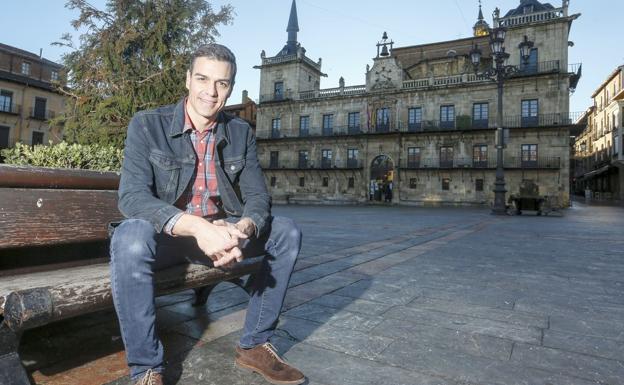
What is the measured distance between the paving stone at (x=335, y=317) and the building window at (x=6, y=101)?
34.9 metres

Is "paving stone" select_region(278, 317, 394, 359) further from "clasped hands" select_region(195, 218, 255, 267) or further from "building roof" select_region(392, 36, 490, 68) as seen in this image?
"building roof" select_region(392, 36, 490, 68)

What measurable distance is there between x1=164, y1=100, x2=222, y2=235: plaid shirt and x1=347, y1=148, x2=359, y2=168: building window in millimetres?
30066

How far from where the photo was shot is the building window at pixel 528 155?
85.5 feet

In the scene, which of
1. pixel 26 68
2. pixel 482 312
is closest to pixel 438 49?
pixel 26 68

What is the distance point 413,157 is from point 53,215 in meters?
29.8

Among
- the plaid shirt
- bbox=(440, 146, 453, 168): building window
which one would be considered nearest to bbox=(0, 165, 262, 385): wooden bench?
the plaid shirt

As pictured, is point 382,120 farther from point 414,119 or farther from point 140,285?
point 140,285

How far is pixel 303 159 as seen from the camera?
112 feet

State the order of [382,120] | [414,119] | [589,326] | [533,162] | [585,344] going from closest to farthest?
[585,344] < [589,326] < [533,162] < [414,119] < [382,120]

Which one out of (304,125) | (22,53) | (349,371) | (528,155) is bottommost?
(349,371)

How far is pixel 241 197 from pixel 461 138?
28.8 meters

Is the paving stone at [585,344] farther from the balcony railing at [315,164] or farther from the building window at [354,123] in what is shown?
the building window at [354,123]

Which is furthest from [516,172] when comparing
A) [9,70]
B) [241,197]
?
[9,70]

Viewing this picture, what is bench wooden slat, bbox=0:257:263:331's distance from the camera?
1.17 m
